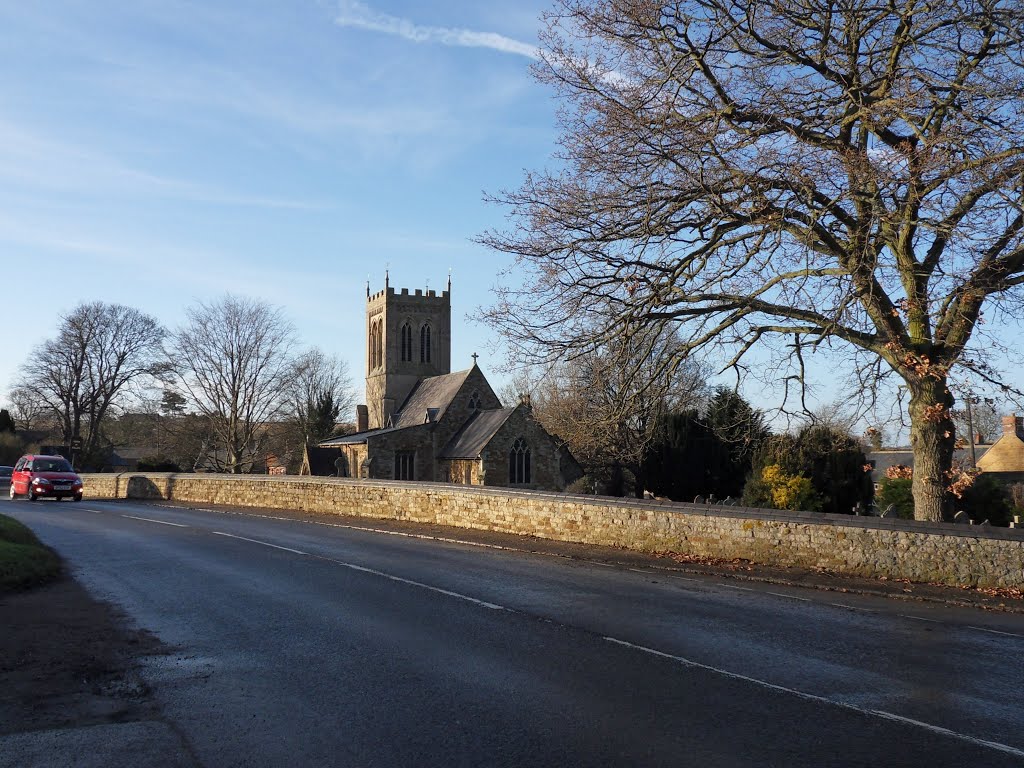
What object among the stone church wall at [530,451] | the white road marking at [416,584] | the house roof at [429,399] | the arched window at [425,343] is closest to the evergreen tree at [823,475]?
the white road marking at [416,584]

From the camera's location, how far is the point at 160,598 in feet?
36.3

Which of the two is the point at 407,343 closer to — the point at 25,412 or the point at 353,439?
the point at 353,439

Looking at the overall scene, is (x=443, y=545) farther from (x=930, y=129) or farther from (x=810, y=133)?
(x=930, y=129)

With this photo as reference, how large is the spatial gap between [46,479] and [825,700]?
35872 mm

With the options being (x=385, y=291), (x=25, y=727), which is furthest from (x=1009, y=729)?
(x=385, y=291)

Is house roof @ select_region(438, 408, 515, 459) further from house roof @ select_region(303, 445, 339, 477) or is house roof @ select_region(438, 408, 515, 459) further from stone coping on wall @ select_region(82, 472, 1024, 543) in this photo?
stone coping on wall @ select_region(82, 472, 1024, 543)

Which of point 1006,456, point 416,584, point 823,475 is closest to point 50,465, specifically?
point 416,584

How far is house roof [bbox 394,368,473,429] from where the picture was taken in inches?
2499

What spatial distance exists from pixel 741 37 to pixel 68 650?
1429 centimetres

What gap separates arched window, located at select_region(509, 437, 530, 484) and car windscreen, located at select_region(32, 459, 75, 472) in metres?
26.3

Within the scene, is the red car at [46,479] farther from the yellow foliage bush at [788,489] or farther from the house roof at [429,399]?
the yellow foliage bush at [788,489]

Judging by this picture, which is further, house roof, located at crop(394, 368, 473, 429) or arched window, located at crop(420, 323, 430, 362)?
arched window, located at crop(420, 323, 430, 362)

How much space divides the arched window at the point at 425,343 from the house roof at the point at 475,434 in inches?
737

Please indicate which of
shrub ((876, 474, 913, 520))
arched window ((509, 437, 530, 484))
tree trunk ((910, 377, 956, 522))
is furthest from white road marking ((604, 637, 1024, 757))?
arched window ((509, 437, 530, 484))
